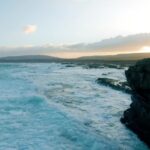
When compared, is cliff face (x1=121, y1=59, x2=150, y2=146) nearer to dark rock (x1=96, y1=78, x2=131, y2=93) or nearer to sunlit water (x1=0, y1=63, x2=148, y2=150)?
sunlit water (x1=0, y1=63, x2=148, y2=150)

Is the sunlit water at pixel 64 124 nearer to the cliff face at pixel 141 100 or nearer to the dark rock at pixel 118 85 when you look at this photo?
the cliff face at pixel 141 100

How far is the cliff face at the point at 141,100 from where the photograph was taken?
15180mm

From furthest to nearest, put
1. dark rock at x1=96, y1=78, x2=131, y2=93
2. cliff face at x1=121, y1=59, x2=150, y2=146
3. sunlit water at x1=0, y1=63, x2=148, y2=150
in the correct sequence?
dark rock at x1=96, y1=78, x2=131, y2=93
cliff face at x1=121, y1=59, x2=150, y2=146
sunlit water at x1=0, y1=63, x2=148, y2=150

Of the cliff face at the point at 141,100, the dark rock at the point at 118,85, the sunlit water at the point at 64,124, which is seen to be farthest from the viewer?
the dark rock at the point at 118,85

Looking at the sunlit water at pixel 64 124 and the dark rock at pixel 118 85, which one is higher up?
the dark rock at pixel 118 85

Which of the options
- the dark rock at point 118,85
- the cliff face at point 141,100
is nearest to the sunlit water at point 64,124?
the cliff face at point 141,100

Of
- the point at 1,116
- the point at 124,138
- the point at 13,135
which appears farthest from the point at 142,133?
the point at 1,116

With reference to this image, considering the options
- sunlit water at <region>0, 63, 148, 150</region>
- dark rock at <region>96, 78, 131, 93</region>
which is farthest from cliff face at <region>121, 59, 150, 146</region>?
dark rock at <region>96, 78, 131, 93</region>

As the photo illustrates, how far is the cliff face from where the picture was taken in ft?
49.8

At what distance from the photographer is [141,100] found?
53.1 ft

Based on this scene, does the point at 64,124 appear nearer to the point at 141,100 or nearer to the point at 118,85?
the point at 141,100

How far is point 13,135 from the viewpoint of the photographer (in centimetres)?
1545

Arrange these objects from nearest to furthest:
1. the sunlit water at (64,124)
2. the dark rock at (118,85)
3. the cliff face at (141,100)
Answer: the sunlit water at (64,124) → the cliff face at (141,100) → the dark rock at (118,85)

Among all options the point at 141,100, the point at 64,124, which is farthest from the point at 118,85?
the point at 141,100
